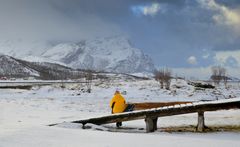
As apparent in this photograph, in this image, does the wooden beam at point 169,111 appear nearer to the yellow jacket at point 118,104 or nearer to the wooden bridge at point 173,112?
the wooden bridge at point 173,112

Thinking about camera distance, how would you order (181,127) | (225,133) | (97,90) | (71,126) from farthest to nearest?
1. (97,90)
2. (181,127)
3. (71,126)
4. (225,133)

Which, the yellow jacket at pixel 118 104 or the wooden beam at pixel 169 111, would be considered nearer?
the wooden beam at pixel 169 111

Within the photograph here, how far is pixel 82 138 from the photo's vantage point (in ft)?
33.3

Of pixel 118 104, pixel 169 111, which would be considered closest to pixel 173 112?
pixel 169 111

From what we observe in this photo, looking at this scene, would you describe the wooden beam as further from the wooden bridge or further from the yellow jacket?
the yellow jacket

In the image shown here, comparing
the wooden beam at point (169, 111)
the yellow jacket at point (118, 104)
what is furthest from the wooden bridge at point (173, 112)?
the yellow jacket at point (118, 104)

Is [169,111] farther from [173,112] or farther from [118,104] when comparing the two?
[118,104]

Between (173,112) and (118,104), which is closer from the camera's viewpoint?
(173,112)

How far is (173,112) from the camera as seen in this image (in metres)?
12.5

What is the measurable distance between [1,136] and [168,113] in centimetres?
520

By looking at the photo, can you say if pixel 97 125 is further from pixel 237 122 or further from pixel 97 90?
pixel 97 90

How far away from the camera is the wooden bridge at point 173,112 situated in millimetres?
12008

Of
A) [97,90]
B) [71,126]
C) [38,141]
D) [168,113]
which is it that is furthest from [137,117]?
[97,90]

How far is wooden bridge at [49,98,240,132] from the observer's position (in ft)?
39.4
